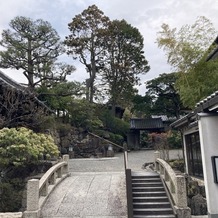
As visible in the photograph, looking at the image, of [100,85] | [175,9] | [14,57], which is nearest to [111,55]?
[100,85]

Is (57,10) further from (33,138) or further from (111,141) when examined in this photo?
(111,141)

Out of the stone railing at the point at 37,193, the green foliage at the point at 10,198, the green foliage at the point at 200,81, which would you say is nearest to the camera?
the stone railing at the point at 37,193

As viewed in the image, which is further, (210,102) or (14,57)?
(14,57)

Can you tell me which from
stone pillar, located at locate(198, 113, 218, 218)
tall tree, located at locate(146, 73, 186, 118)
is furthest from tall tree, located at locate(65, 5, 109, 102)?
stone pillar, located at locate(198, 113, 218, 218)

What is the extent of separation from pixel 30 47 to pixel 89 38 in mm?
7813

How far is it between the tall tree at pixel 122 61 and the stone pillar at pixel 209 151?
20506 millimetres

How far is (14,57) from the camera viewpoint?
19266 millimetres

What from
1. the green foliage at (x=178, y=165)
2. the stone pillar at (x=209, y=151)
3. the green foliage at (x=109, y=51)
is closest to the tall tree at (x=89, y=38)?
the green foliage at (x=109, y=51)

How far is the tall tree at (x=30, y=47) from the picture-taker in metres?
19.3

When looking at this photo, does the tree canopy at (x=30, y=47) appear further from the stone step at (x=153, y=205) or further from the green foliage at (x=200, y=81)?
the stone step at (x=153, y=205)

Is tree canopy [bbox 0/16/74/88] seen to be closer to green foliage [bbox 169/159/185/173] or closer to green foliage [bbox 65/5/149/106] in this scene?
green foliage [bbox 65/5/149/106]

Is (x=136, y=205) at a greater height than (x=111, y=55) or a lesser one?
lesser

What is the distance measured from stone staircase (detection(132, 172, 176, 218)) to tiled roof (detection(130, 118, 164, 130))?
20.1 meters

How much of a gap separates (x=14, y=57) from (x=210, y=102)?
17015 millimetres
